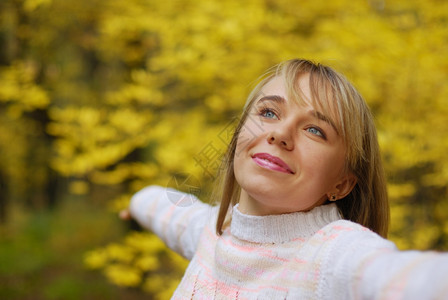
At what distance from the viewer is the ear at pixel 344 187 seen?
1.08 m

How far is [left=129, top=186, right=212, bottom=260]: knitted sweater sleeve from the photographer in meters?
1.44

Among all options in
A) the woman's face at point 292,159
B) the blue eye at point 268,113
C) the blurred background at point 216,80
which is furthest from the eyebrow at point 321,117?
the blurred background at point 216,80

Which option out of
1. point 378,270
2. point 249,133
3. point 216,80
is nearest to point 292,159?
point 249,133

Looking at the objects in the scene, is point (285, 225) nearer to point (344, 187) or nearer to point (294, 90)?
point (344, 187)

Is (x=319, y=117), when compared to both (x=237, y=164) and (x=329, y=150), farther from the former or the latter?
(x=237, y=164)

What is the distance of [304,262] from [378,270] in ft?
0.77

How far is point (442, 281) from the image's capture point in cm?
59

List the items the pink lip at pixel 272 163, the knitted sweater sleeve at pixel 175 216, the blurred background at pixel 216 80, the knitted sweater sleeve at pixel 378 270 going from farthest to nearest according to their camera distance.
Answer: the blurred background at pixel 216 80 < the knitted sweater sleeve at pixel 175 216 < the pink lip at pixel 272 163 < the knitted sweater sleeve at pixel 378 270

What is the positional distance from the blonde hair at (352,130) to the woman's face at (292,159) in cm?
2

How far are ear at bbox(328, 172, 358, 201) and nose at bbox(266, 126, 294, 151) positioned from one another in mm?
188

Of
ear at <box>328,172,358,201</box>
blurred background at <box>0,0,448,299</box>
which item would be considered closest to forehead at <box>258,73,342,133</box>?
ear at <box>328,172,358,201</box>

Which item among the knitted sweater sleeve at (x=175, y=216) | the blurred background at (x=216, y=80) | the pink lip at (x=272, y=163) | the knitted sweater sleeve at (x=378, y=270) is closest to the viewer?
the knitted sweater sleeve at (x=378, y=270)

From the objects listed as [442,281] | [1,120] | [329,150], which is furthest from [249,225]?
[1,120]

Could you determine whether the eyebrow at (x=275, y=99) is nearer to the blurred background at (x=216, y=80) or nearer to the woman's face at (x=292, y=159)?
the woman's face at (x=292, y=159)
